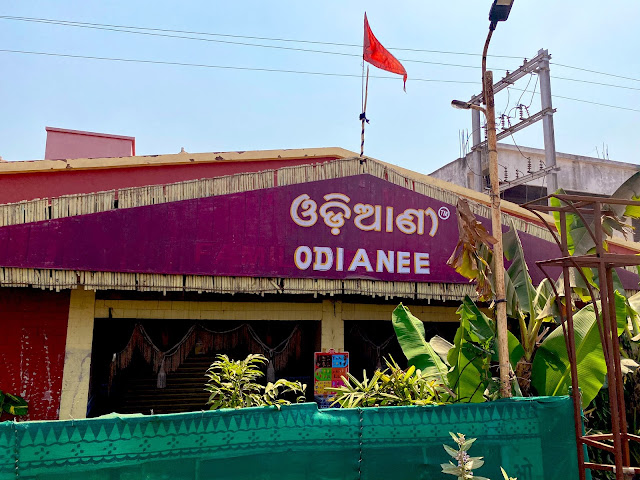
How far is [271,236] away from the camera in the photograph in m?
9.36

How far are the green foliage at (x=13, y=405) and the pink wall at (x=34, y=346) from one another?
0.14m

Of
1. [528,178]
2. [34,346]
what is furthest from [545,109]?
[34,346]

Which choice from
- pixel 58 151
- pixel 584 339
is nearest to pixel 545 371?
pixel 584 339

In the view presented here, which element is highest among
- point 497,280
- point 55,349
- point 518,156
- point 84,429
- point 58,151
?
point 518,156

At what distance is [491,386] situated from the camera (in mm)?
6434

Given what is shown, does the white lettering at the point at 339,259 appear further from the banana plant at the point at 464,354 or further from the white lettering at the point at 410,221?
the banana plant at the point at 464,354

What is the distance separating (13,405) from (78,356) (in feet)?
4.09

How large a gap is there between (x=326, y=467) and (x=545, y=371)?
397cm

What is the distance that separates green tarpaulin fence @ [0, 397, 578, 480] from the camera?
4.38 m

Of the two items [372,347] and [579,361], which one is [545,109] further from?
[579,361]

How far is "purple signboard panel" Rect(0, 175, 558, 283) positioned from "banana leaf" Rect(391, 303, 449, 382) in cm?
→ 180

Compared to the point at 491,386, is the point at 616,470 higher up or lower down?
lower down

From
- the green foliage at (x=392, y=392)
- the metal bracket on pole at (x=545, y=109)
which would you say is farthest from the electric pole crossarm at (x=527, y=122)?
the green foliage at (x=392, y=392)

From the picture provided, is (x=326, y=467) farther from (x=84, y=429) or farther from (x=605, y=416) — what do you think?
(x=605, y=416)
